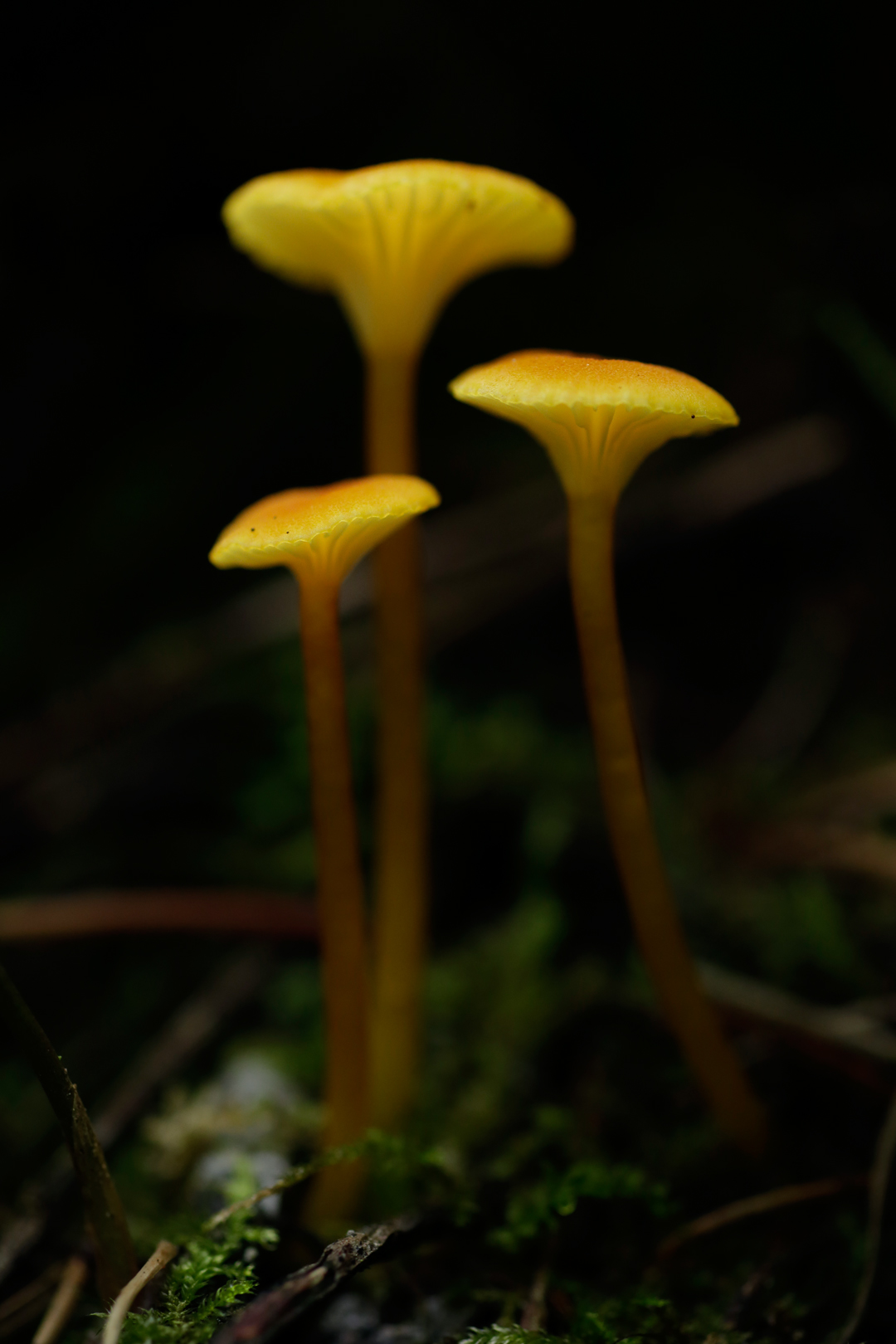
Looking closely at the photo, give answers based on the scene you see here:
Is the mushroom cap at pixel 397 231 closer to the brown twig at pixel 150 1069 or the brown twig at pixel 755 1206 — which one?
the brown twig at pixel 150 1069

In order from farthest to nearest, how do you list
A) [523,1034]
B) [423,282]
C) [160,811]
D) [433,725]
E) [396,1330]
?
[433,725]
[160,811]
[523,1034]
[423,282]
[396,1330]

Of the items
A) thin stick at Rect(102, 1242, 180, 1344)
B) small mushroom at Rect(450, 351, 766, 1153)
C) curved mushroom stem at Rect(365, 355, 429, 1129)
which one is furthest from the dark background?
thin stick at Rect(102, 1242, 180, 1344)

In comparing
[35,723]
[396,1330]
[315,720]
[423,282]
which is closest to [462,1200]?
[396,1330]

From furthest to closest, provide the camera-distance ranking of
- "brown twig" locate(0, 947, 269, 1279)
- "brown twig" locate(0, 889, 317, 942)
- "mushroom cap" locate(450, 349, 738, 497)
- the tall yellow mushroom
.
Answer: "brown twig" locate(0, 889, 317, 942)
the tall yellow mushroom
"brown twig" locate(0, 947, 269, 1279)
"mushroom cap" locate(450, 349, 738, 497)

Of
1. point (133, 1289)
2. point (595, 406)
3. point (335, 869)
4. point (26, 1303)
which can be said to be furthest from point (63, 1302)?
point (595, 406)

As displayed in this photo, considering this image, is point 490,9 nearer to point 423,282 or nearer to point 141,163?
point 141,163

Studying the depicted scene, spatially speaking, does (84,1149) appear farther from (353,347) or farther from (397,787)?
(353,347)

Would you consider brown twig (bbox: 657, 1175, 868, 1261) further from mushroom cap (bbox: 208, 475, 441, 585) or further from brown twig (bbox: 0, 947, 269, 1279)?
mushroom cap (bbox: 208, 475, 441, 585)
